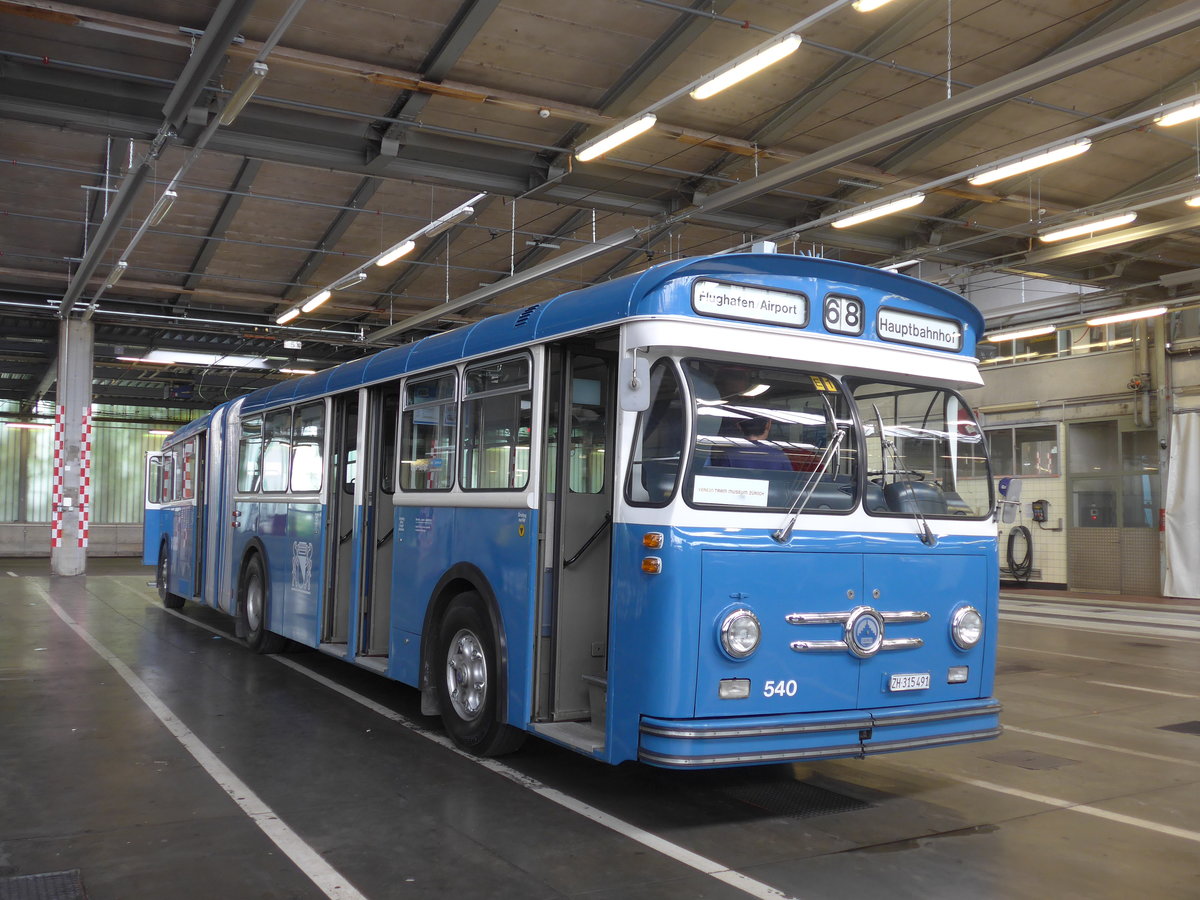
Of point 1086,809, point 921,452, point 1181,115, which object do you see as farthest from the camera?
point 1181,115

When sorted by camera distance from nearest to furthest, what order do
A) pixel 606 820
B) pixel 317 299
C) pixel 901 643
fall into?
pixel 606 820
pixel 901 643
pixel 317 299

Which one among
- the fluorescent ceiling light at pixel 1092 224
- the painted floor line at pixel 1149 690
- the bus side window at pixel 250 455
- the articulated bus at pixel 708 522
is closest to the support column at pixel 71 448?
the bus side window at pixel 250 455

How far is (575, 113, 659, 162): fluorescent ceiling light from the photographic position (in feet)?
36.2

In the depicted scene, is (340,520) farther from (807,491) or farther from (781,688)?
(781,688)

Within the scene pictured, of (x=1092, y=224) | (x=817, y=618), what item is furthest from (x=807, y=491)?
(x=1092, y=224)

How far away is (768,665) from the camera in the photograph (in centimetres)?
533

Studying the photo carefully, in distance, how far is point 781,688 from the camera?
536cm

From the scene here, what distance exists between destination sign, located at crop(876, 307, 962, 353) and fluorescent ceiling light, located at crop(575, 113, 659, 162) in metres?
5.36

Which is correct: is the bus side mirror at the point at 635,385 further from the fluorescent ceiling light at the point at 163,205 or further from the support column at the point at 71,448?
the support column at the point at 71,448

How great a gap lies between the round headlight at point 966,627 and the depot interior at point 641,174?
814 millimetres

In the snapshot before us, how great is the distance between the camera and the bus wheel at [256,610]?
11.4 metres

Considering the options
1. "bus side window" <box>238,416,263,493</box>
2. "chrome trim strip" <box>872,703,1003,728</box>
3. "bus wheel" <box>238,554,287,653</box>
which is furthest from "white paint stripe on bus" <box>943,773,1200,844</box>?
"bus side window" <box>238,416,263,493</box>

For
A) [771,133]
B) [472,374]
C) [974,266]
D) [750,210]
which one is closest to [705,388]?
[472,374]

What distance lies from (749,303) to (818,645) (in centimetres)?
184
